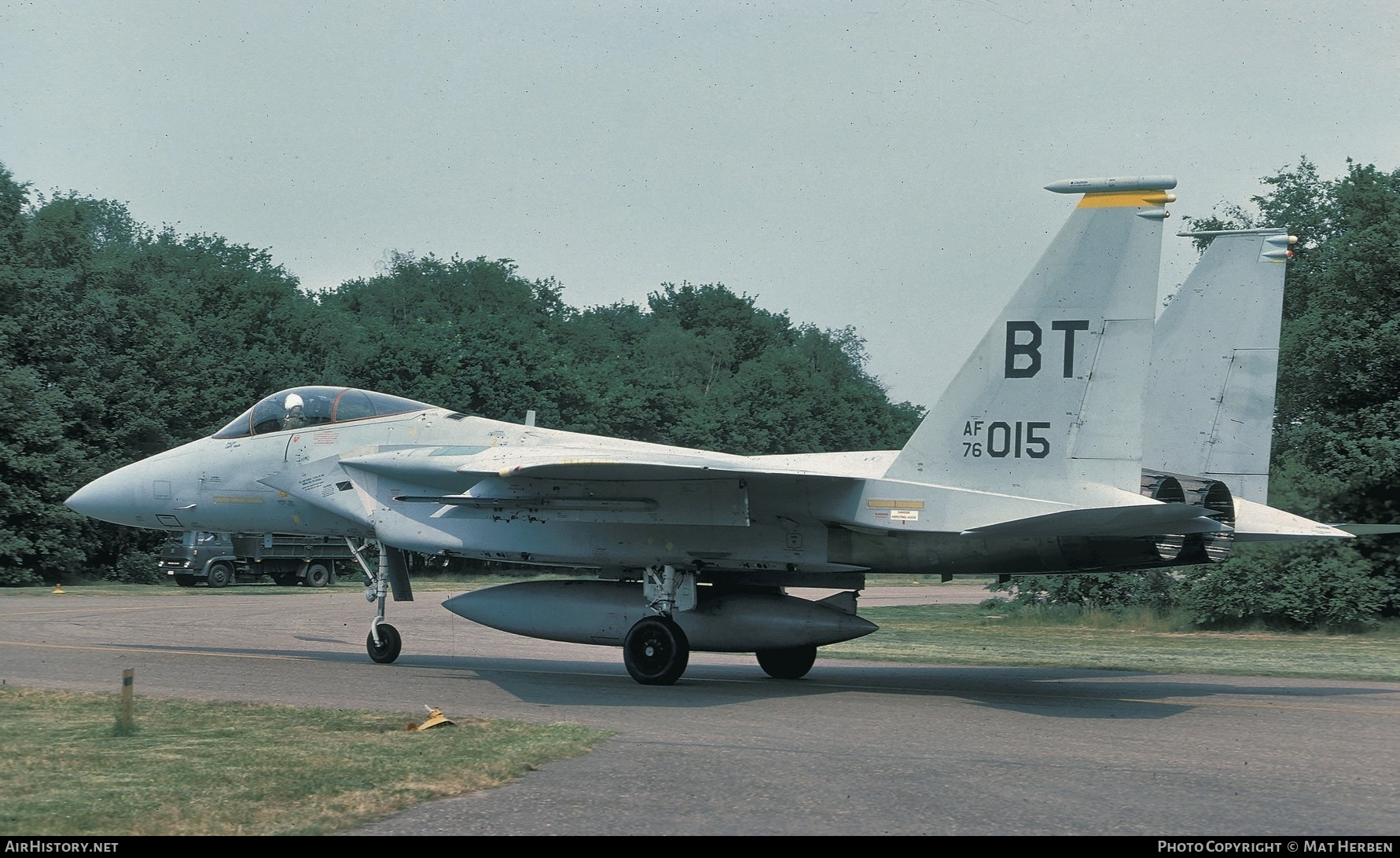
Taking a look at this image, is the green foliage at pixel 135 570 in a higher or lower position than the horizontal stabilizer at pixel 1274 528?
lower

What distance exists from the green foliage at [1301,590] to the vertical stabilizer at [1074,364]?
1383 centimetres

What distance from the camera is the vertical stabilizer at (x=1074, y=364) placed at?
12180 mm

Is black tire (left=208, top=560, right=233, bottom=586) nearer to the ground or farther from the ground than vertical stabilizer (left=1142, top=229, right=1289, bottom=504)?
nearer to the ground

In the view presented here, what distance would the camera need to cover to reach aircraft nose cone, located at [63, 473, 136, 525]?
17.2 metres

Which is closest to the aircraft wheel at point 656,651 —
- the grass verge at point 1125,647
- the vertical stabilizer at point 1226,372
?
the grass verge at point 1125,647

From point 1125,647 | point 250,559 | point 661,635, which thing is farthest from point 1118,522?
point 250,559

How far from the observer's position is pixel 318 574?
43.4m

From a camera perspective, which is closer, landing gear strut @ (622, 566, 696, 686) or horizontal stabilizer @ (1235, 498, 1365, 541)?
horizontal stabilizer @ (1235, 498, 1365, 541)

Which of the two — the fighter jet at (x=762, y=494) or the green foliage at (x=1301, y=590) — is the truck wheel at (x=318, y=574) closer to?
the fighter jet at (x=762, y=494)

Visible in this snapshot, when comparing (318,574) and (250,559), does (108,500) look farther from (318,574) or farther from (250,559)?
(318,574)

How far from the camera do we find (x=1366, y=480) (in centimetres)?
2516

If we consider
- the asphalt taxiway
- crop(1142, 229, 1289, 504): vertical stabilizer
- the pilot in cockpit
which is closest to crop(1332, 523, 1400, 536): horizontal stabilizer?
crop(1142, 229, 1289, 504): vertical stabilizer

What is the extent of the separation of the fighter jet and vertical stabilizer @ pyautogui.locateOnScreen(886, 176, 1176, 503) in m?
0.02

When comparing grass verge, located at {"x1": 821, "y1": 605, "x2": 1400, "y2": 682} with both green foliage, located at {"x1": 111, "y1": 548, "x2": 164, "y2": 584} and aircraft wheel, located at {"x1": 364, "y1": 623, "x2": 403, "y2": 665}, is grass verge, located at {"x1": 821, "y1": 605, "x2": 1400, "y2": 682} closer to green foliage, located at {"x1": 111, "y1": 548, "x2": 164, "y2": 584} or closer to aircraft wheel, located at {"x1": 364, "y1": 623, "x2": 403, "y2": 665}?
aircraft wheel, located at {"x1": 364, "y1": 623, "x2": 403, "y2": 665}
